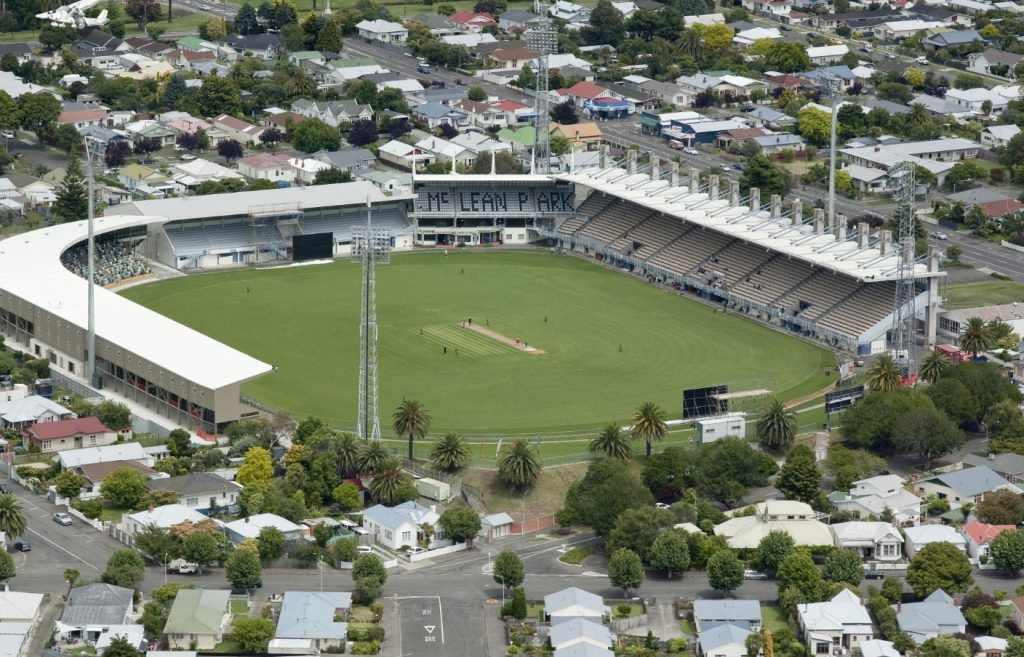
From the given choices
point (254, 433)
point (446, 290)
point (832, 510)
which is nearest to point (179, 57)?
point (446, 290)

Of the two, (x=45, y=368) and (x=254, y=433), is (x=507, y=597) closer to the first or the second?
(x=254, y=433)

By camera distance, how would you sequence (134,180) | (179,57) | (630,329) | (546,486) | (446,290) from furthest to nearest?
1. (179,57)
2. (134,180)
3. (446,290)
4. (630,329)
5. (546,486)

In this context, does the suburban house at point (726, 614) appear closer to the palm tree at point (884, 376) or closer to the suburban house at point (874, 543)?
the suburban house at point (874, 543)

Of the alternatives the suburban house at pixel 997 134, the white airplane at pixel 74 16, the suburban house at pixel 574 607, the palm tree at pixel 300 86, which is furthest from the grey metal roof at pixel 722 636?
the white airplane at pixel 74 16

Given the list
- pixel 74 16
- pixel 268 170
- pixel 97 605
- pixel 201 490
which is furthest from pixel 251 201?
pixel 74 16

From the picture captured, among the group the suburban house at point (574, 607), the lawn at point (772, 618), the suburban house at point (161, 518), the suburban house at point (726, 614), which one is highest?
the suburban house at point (726, 614)

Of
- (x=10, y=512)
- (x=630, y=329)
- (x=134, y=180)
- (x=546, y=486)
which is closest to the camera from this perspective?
(x=10, y=512)

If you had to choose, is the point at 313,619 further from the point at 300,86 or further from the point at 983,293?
the point at 300,86
